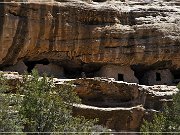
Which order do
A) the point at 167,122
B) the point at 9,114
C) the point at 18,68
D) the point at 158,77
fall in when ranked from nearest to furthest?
the point at 9,114
the point at 167,122
the point at 18,68
the point at 158,77

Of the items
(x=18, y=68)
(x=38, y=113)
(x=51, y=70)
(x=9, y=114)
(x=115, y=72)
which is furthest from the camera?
(x=115, y=72)

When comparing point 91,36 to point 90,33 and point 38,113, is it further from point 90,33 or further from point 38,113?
point 38,113

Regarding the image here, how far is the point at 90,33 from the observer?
20.5 metres

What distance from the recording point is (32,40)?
19.8 meters

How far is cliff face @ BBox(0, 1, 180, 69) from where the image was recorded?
19.3 metres

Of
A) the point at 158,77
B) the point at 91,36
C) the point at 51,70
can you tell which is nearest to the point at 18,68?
the point at 51,70

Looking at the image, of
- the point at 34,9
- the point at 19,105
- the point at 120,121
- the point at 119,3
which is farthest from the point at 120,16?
the point at 19,105

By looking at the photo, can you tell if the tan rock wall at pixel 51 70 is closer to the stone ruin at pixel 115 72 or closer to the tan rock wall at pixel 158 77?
the stone ruin at pixel 115 72

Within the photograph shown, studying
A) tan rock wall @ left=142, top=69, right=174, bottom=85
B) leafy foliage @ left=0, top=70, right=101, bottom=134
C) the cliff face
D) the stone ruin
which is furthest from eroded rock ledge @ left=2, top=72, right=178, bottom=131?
tan rock wall @ left=142, top=69, right=174, bottom=85

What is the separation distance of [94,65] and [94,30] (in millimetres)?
1835

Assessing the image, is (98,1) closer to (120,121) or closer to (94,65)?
(94,65)

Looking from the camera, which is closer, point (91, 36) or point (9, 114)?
point (9, 114)

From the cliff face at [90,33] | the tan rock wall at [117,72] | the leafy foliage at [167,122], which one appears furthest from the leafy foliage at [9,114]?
the tan rock wall at [117,72]

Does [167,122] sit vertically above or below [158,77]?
below
